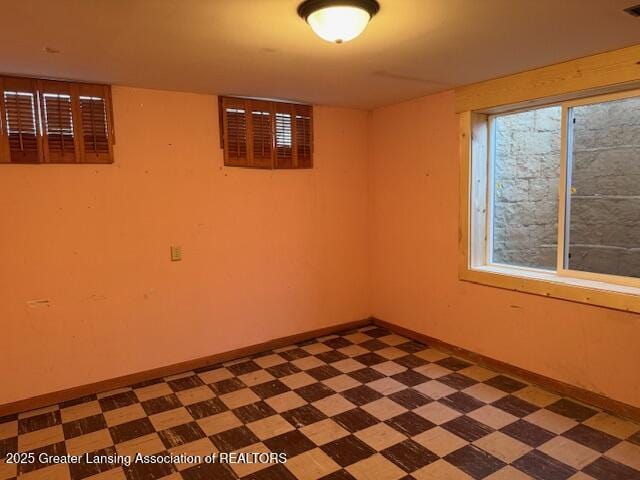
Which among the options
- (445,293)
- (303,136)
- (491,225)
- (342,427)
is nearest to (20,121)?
(303,136)

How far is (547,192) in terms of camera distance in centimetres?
330

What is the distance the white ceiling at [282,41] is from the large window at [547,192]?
0.70m

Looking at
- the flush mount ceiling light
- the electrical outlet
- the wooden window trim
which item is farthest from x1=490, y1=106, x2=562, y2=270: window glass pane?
the electrical outlet

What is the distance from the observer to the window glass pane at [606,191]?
10.2 feet

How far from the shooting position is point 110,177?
304 cm

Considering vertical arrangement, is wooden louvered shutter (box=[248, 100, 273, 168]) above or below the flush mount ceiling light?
below

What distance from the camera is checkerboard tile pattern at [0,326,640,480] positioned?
216 centimetres

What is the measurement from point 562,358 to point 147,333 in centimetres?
296

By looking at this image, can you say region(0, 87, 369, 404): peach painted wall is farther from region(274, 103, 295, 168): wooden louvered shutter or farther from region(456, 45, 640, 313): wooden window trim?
region(456, 45, 640, 313): wooden window trim

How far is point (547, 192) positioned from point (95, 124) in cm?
335

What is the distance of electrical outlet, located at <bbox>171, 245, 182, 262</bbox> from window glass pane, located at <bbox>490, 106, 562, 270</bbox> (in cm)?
250

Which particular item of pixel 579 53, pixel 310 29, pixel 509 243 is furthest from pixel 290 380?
pixel 579 53

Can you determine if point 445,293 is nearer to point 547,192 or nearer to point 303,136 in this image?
point 547,192

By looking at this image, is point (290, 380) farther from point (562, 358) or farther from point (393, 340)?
point (562, 358)
